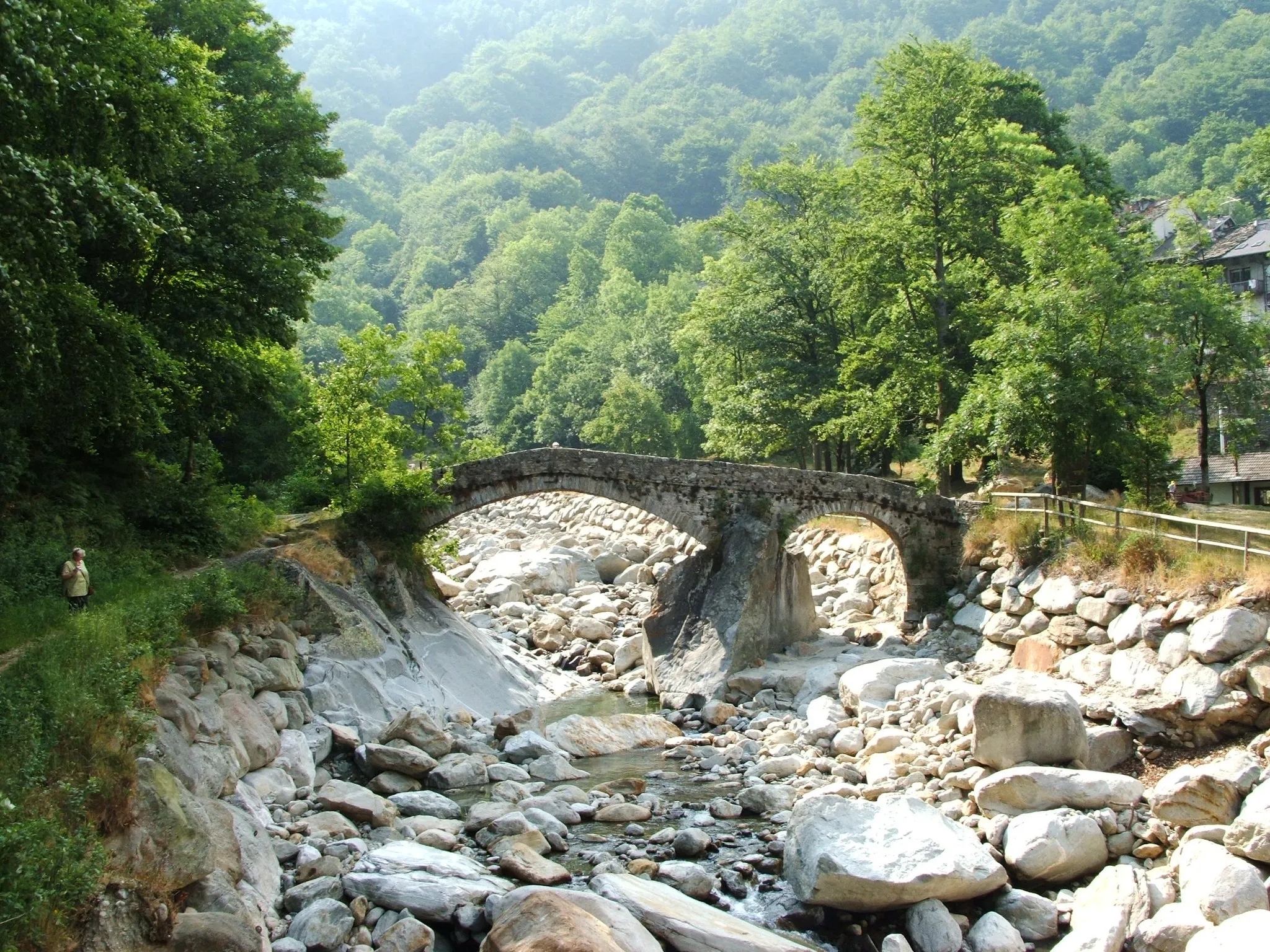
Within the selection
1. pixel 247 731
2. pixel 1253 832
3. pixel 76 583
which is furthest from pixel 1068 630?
pixel 76 583

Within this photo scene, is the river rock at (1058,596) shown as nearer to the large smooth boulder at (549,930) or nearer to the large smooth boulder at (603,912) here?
the large smooth boulder at (603,912)

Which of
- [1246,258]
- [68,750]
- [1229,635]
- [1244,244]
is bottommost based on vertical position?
[1229,635]

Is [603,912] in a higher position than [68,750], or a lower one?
lower

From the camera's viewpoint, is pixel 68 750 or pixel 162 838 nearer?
pixel 68 750

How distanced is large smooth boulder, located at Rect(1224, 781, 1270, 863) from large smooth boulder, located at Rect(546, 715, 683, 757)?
9229 mm

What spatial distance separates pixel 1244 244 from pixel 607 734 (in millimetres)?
40328

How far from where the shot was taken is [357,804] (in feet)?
43.9

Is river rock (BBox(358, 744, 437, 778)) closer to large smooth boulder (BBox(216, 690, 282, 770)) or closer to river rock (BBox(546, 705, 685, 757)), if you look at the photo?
large smooth boulder (BBox(216, 690, 282, 770))

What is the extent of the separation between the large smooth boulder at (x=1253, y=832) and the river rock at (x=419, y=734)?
10133 mm

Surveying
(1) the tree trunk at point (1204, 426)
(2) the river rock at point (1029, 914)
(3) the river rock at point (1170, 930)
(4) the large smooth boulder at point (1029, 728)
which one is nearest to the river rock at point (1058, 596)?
(4) the large smooth boulder at point (1029, 728)

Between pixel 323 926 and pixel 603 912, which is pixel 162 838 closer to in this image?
pixel 323 926

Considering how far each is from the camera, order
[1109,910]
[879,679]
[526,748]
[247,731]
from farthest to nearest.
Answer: [879,679] < [526,748] < [247,731] < [1109,910]

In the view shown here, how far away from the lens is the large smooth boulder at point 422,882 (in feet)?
36.0

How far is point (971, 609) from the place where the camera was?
23.3 metres
